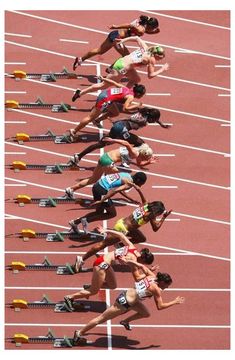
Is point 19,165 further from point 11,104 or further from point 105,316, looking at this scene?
point 105,316

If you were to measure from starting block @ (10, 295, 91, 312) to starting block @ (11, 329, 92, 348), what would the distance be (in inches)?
39.6

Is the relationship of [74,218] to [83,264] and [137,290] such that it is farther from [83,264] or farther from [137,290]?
[137,290]

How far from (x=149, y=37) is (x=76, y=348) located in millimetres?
13289

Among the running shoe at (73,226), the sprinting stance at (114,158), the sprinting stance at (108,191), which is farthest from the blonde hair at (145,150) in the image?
the running shoe at (73,226)

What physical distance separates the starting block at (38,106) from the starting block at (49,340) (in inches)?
360

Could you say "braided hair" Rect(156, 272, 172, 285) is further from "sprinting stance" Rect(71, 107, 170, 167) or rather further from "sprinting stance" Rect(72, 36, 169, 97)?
"sprinting stance" Rect(72, 36, 169, 97)

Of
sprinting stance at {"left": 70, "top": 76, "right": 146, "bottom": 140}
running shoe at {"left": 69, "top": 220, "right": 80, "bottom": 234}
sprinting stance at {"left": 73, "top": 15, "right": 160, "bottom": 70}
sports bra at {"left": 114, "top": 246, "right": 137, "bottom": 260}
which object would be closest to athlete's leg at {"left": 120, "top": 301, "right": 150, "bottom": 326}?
sports bra at {"left": 114, "top": 246, "right": 137, "bottom": 260}

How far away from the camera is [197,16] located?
56812 mm

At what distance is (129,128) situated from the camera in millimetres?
50469

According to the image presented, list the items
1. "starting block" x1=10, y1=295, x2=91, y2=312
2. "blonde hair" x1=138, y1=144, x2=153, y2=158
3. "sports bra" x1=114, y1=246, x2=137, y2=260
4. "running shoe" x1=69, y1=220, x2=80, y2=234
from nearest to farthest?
1. "sports bra" x1=114, y1=246, x2=137, y2=260
2. "starting block" x1=10, y1=295, x2=91, y2=312
3. "running shoe" x1=69, y1=220, x2=80, y2=234
4. "blonde hair" x1=138, y1=144, x2=153, y2=158

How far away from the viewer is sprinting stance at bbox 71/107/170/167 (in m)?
50.3

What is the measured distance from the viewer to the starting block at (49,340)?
4547 cm

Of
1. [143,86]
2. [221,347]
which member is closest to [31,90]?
[143,86]

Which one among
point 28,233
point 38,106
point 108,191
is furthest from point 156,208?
point 38,106
